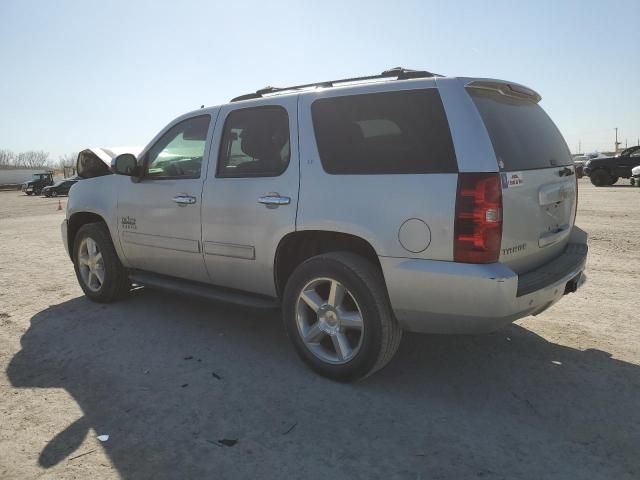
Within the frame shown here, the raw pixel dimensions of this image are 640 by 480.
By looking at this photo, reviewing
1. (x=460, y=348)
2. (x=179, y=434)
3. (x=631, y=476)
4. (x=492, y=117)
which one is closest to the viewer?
(x=631, y=476)

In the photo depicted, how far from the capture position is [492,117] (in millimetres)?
3006

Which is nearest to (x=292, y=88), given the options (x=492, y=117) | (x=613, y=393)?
(x=492, y=117)

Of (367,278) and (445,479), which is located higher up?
(367,278)

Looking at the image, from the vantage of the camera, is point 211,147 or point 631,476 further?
point 211,147

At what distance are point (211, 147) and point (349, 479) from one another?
9.24ft

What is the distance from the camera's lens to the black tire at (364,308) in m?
3.08

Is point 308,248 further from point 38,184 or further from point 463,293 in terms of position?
point 38,184

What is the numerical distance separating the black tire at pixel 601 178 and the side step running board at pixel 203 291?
2310 cm

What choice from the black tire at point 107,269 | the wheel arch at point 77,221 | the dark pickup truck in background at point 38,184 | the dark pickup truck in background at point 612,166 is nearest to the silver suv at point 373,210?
the black tire at point 107,269

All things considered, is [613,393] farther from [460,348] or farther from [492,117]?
[492,117]

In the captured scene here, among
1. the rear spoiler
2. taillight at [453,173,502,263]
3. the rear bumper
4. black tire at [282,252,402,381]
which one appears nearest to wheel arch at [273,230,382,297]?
black tire at [282,252,402,381]

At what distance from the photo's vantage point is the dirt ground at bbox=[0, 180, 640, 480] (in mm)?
2473

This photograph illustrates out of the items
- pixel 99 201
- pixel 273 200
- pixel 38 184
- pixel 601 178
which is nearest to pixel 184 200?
pixel 273 200

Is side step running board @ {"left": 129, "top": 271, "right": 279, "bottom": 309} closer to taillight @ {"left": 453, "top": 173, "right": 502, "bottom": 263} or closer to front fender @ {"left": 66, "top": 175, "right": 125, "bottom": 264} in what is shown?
front fender @ {"left": 66, "top": 175, "right": 125, "bottom": 264}
